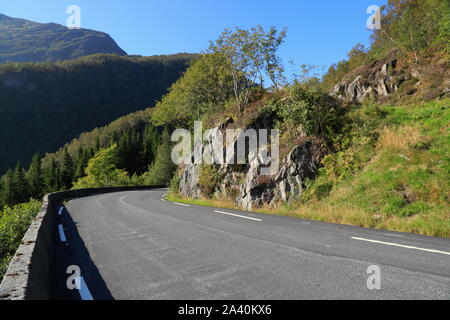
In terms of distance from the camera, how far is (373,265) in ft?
15.5

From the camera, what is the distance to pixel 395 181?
401 inches

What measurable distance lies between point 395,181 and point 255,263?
7768mm

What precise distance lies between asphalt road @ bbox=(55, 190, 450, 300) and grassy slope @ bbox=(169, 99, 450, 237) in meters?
1.33

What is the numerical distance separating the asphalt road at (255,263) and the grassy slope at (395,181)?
133 cm

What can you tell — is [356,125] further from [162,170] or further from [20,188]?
[20,188]

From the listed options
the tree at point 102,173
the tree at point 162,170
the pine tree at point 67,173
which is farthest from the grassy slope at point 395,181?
the pine tree at point 67,173

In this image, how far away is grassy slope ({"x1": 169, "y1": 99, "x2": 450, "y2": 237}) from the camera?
8492 millimetres

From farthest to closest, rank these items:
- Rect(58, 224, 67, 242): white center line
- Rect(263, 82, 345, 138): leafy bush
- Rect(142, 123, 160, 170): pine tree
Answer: Rect(142, 123, 160, 170): pine tree < Rect(263, 82, 345, 138): leafy bush < Rect(58, 224, 67, 242): white center line

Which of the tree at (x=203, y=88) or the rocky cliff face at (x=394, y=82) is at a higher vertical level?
the tree at (x=203, y=88)

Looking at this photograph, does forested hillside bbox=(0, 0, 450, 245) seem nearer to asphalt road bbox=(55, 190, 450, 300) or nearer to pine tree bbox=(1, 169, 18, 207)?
asphalt road bbox=(55, 190, 450, 300)

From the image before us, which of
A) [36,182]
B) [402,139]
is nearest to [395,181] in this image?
[402,139]

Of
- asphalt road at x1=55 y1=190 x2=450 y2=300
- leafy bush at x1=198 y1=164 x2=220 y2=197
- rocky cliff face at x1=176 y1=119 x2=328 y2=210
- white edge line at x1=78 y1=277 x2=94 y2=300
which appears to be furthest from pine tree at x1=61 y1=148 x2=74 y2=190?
white edge line at x1=78 y1=277 x2=94 y2=300

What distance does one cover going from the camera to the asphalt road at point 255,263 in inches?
152

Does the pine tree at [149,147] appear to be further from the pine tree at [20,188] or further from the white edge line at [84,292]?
the white edge line at [84,292]
